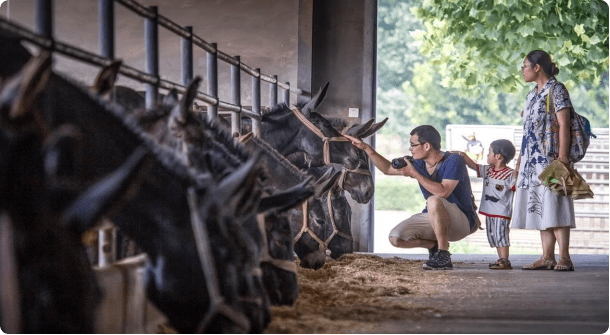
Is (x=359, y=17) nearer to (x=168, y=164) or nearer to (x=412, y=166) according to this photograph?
(x=412, y=166)

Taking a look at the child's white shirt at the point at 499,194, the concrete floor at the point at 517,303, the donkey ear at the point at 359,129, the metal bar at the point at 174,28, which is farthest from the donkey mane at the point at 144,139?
the donkey ear at the point at 359,129

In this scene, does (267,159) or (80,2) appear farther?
(267,159)

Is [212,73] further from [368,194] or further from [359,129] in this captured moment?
[359,129]

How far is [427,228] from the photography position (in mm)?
6234

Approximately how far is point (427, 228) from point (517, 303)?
212 cm

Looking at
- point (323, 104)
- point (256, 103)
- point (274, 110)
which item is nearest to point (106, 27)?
point (256, 103)

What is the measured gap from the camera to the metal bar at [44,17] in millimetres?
2598

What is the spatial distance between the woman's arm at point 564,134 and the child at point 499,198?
777mm

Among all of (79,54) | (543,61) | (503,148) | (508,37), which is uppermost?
(508,37)

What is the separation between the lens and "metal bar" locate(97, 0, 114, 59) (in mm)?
3105

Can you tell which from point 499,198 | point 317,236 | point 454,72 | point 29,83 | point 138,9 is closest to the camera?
point 29,83

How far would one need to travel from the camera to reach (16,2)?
3.14 metres

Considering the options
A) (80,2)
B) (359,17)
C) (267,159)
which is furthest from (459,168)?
(80,2)

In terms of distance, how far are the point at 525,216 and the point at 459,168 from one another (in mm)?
669
